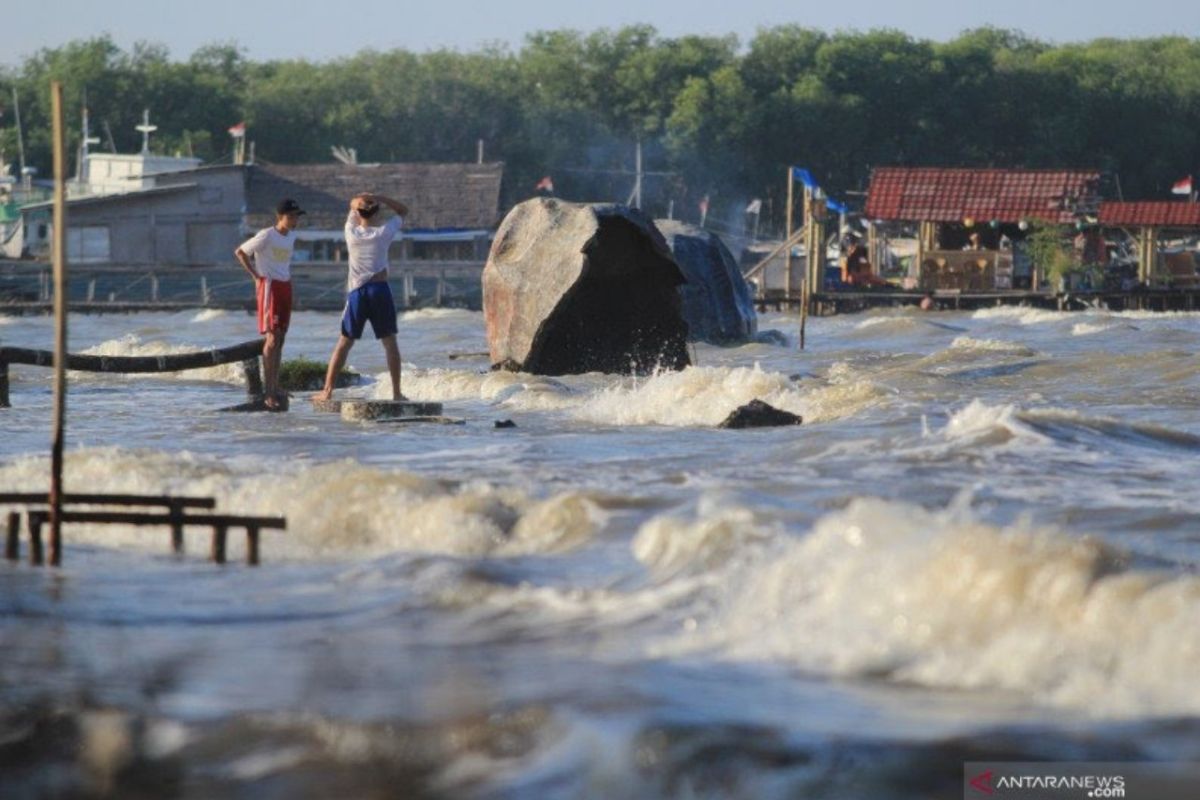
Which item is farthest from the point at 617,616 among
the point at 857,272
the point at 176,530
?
the point at 857,272

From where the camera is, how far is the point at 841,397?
47.2ft

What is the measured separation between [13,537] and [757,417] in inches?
234

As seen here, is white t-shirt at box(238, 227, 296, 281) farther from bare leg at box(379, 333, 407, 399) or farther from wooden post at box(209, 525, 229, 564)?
wooden post at box(209, 525, 229, 564)

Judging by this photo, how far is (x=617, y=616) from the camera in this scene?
7.12 m

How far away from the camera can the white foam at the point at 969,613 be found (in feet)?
20.0

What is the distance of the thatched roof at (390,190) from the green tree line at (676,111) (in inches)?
778

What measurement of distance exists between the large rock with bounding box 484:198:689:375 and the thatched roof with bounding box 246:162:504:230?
34.0 meters

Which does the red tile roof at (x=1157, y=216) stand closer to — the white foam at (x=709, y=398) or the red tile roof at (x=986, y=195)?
the red tile roof at (x=986, y=195)

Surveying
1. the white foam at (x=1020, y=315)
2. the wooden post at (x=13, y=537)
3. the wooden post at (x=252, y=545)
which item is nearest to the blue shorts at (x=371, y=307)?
the wooden post at (x=13, y=537)

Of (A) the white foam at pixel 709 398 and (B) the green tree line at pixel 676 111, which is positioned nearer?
(A) the white foam at pixel 709 398

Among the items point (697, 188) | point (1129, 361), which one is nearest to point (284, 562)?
point (1129, 361)

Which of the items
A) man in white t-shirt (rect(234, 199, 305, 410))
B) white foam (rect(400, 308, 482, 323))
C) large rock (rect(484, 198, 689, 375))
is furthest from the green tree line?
man in white t-shirt (rect(234, 199, 305, 410))

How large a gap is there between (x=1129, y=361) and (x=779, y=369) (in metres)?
3.38

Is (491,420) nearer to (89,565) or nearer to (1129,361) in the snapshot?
(89,565)
